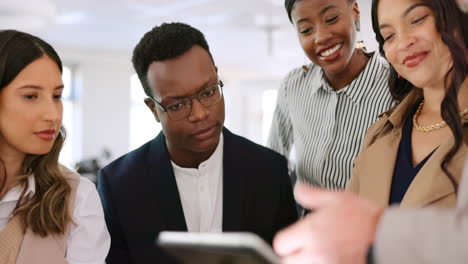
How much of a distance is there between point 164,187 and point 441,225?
51.9 inches

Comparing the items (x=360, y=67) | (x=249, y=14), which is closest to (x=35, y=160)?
(x=360, y=67)

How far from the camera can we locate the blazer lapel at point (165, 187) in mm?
1895

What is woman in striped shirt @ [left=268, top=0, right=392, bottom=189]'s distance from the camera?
81.9 inches

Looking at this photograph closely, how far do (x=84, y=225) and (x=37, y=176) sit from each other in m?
0.25

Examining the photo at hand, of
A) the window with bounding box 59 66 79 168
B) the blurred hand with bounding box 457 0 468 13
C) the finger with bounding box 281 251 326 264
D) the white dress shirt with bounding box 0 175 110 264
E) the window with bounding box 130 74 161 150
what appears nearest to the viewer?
the finger with bounding box 281 251 326 264

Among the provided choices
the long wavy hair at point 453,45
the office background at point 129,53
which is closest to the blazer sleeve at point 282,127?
the long wavy hair at point 453,45

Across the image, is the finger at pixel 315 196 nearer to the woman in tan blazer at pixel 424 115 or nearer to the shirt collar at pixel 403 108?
the woman in tan blazer at pixel 424 115

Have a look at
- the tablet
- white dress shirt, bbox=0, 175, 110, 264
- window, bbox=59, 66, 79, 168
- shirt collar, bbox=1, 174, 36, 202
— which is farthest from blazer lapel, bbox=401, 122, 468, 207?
window, bbox=59, 66, 79, 168

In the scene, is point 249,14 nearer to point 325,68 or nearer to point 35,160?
point 325,68

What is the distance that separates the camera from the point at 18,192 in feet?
5.61

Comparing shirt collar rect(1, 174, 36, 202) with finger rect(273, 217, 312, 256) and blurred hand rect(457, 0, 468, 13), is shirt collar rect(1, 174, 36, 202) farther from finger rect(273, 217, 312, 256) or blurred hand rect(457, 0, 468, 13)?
blurred hand rect(457, 0, 468, 13)

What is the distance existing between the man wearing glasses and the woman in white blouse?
0.63ft

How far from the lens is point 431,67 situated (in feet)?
4.46

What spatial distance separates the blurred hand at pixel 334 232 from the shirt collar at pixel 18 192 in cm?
118
